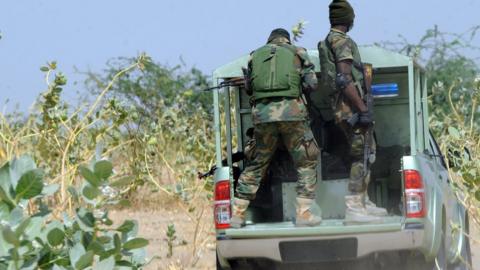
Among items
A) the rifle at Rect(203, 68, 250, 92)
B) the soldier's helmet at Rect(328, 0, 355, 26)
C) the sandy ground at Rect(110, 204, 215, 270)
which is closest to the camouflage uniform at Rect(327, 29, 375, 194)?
the soldier's helmet at Rect(328, 0, 355, 26)

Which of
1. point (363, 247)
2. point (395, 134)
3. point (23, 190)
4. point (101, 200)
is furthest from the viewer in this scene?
point (395, 134)

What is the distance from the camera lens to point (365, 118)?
28.6ft

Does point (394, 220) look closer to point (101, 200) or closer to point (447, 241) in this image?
point (447, 241)

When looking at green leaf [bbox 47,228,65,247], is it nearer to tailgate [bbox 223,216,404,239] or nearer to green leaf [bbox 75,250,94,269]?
green leaf [bbox 75,250,94,269]

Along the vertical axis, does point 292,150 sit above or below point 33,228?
above

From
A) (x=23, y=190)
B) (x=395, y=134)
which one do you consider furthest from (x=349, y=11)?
(x=23, y=190)

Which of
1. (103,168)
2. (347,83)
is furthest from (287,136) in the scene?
(103,168)

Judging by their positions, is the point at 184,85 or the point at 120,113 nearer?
the point at 120,113

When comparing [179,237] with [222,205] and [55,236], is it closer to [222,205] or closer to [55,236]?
[222,205]

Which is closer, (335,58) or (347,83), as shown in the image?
(347,83)

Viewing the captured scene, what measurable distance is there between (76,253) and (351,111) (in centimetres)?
416

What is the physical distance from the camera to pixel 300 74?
28.5 ft

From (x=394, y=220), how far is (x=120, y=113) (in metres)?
2.40

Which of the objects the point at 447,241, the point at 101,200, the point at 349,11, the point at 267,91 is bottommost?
the point at 447,241
